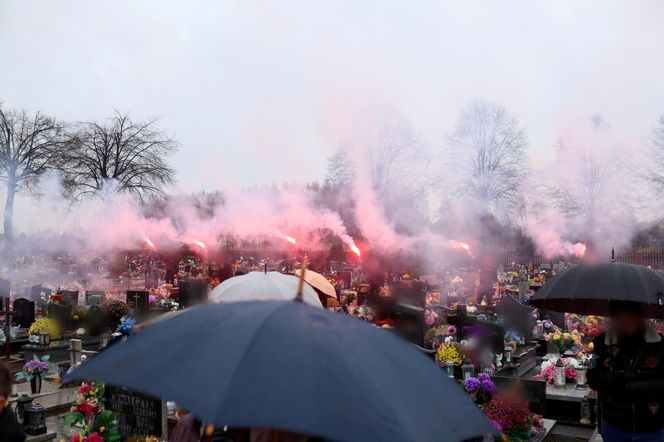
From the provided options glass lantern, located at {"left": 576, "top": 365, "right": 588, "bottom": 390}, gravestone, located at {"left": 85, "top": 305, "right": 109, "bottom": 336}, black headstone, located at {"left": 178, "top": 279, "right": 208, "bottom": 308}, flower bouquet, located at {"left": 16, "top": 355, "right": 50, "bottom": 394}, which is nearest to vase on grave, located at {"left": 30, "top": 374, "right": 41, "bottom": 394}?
flower bouquet, located at {"left": 16, "top": 355, "right": 50, "bottom": 394}

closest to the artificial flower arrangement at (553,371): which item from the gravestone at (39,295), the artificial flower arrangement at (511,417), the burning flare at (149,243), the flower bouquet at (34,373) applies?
the artificial flower arrangement at (511,417)

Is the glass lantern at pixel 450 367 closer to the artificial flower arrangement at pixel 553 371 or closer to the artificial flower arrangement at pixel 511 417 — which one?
the artificial flower arrangement at pixel 553 371

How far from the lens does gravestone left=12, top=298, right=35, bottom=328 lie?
1619cm

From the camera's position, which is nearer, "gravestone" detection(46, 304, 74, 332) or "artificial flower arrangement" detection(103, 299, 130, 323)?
"gravestone" detection(46, 304, 74, 332)

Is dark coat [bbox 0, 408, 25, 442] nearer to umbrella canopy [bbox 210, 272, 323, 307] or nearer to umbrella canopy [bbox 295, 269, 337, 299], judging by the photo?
umbrella canopy [bbox 210, 272, 323, 307]

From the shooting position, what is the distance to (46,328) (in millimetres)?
13234

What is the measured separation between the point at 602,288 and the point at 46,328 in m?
12.5

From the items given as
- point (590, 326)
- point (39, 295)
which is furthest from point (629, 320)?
point (39, 295)

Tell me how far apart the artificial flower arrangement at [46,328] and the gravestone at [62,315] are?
72 cm

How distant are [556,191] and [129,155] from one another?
2667 cm

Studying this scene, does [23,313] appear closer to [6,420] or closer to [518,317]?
[518,317]

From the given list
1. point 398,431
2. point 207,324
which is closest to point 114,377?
point 207,324

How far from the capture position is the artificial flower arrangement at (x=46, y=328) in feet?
43.2

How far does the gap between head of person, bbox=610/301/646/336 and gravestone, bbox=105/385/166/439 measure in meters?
4.51
